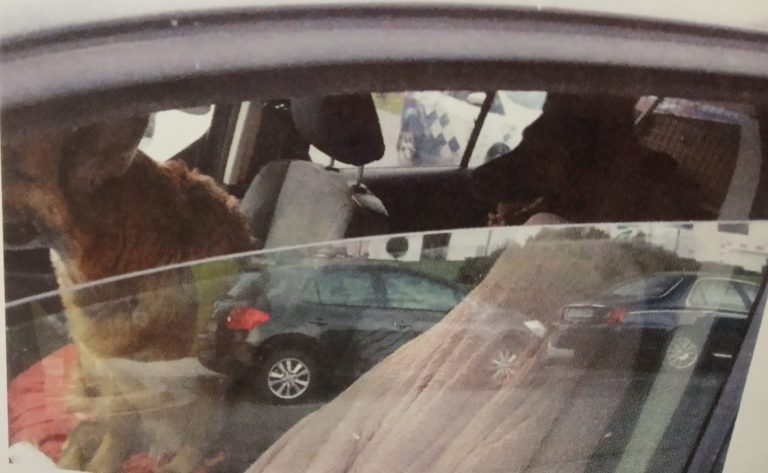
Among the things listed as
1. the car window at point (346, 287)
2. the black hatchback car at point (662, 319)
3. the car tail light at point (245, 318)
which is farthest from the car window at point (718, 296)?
the car tail light at point (245, 318)

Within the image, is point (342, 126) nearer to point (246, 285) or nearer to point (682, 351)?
point (246, 285)

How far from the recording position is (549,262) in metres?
0.82

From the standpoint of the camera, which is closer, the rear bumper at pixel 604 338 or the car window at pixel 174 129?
the car window at pixel 174 129

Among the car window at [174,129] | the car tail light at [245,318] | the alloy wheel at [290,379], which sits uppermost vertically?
the car window at [174,129]

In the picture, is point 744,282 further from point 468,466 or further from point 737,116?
point 468,466

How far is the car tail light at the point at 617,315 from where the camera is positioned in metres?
0.84

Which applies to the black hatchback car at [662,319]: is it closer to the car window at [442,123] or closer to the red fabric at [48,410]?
the car window at [442,123]

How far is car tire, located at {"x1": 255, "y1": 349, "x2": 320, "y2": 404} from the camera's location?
820 mm

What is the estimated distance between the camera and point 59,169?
744mm

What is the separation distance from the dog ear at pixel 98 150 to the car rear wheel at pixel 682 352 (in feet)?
1.90

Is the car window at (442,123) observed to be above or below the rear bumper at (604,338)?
above

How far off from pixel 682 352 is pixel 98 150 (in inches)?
24.5

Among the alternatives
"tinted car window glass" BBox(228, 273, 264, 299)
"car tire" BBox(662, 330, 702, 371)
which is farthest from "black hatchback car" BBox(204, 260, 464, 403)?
"car tire" BBox(662, 330, 702, 371)

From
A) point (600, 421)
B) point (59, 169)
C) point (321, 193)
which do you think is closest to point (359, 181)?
point (321, 193)
